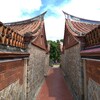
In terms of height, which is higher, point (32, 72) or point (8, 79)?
point (8, 79)

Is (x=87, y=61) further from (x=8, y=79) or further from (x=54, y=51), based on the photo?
(x=54, y=51)

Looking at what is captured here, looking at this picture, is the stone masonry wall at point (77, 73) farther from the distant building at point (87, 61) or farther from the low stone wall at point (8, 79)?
the low stone wall at point (8, 79)

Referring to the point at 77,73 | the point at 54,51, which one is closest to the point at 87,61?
the point at 77,73

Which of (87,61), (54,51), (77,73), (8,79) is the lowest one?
(77,73)

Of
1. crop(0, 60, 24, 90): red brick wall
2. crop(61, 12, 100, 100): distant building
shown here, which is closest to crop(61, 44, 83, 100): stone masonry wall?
crop(61, 12, 100, 100): distant building

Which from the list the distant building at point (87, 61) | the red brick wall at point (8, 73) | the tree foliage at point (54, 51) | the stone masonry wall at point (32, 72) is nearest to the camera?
the red brick wall at point (8, 73)

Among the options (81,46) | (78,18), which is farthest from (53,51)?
(81,46)

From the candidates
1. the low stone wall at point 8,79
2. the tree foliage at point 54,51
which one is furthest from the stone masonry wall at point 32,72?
the tree foliage at point 54,51

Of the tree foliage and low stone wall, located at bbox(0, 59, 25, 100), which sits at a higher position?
the tree foliage

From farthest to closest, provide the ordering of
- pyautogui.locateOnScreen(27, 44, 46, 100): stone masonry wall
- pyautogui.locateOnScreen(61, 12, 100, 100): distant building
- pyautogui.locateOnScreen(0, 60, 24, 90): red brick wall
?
pyautogui.locateOnScreen(27, 44, 46, 100): stone masonry wall < pyautogui.locateOnScreen(61, 12, 100, 100): distant building < pyautogui.locateOnScreen(0, 60, 24, 90): red brick wall

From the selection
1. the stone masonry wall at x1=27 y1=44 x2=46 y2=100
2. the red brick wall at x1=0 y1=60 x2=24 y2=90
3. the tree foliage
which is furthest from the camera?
the tree foliage

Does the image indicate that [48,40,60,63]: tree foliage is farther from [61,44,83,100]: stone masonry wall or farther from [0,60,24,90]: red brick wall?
[0,60,24,90]: red brick wall

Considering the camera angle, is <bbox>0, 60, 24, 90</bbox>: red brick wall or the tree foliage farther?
the tree foliage

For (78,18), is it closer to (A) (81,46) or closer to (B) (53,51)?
(A) (81,46)
